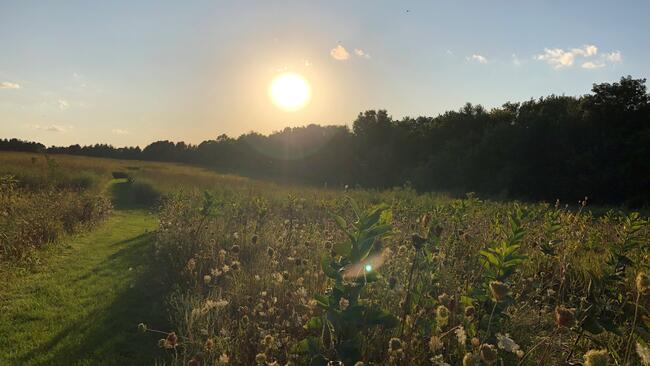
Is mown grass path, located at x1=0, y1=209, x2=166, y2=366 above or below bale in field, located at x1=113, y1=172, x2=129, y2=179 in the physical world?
below

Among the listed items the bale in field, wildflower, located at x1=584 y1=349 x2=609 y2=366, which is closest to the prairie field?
wildflower, located at x1=584 y1=349 x2=609 y2=366

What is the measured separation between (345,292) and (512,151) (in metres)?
30.8

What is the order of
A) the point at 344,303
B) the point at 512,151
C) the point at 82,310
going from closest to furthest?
the point at 344,303 < the point at 82,310 < the point at 512,151

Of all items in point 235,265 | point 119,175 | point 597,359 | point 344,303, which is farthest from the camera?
point 119,175

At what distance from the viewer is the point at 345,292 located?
8.15 ft

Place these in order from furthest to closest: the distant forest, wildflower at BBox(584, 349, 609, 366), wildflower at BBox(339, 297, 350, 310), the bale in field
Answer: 1. the bale in field
2. the distant forest
3. wildflower at BBox(339, 297, 350, 310)
4. wildflower at BBox(584, 349, 609, 366)

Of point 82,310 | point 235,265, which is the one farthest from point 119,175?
point 235,265

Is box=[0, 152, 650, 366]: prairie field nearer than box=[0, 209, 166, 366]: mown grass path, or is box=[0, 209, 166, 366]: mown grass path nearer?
box=[0, 152, 650, 366]: prairie field

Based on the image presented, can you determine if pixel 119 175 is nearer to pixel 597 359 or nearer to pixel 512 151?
pixel 512 151

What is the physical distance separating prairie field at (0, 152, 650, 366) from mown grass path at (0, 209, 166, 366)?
3 cm

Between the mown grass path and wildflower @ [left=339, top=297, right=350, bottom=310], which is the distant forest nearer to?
the mown grass path

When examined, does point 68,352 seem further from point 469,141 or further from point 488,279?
point 469,141

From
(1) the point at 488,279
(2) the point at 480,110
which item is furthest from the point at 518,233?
(2) the point at 480,110

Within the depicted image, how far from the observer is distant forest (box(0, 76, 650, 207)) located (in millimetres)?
25984
